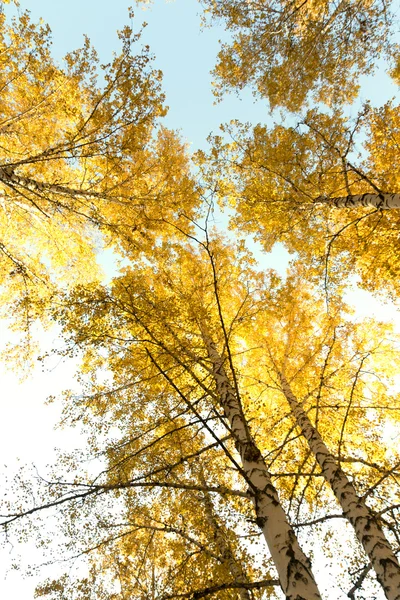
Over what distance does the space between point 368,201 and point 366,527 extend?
3.59 metres

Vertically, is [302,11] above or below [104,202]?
above

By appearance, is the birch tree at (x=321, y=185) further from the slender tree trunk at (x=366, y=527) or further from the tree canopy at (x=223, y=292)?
the slender tree trunk at (x=366, y=527)

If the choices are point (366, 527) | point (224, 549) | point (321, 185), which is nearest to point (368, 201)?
point (321, 185)

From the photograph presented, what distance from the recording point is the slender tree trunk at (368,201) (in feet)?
12.6

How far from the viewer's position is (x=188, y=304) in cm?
459

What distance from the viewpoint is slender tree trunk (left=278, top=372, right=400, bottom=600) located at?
293 centimetres

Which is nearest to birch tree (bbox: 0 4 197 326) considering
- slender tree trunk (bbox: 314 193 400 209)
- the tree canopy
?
the tree canopy

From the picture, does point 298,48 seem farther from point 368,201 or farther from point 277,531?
point 277,531

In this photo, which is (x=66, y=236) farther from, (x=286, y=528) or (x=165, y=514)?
(x=286, y=528)

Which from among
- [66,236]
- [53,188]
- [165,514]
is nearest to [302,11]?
[53,188]

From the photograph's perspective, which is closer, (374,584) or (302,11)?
(374,584)

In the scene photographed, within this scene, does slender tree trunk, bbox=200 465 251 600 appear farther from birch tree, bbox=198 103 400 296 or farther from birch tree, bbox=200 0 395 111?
birch tree, bbox=200 0 395 111

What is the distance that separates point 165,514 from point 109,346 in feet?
8.68

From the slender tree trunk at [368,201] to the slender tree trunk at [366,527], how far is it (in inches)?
120
